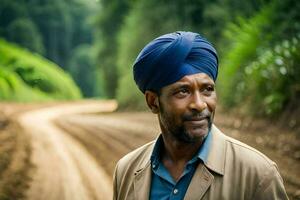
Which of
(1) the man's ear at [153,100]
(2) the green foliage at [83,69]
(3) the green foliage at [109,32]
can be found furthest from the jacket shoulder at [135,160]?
(3) the green foliage at [109,32]

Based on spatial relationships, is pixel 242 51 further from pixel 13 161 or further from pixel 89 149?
pixel 13 161

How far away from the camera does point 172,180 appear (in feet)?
5.75

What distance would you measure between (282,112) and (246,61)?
2.71 meters

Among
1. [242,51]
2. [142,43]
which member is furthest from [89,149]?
[142,43]

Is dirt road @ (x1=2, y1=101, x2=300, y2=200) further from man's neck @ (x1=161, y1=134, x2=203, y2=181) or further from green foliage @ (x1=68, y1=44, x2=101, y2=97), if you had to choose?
man's neck @ (x1=161, y1=134, x2=203, y2=181)

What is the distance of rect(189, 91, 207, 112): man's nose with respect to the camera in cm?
171

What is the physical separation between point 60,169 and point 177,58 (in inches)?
142

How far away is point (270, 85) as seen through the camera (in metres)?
7.98

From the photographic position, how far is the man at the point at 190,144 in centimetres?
159

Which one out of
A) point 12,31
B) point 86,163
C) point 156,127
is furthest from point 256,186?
point 156,127

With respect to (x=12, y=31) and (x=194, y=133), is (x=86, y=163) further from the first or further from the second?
(x=194, y=133)

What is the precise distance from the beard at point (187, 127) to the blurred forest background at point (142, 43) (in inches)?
118

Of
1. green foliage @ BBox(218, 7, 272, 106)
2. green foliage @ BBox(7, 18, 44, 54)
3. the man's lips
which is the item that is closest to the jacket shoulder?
the man's lips

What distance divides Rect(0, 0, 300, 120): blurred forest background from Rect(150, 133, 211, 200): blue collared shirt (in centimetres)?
300
